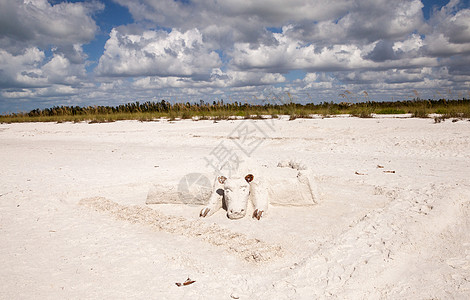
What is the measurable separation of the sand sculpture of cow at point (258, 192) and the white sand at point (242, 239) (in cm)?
16

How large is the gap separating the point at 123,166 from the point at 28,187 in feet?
8.12

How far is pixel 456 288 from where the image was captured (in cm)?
288

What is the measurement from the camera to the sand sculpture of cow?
15.8 ft

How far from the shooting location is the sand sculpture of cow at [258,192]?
15.8ft

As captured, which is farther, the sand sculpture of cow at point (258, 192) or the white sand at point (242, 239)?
the sand sculpture of cow at point (258, 192)

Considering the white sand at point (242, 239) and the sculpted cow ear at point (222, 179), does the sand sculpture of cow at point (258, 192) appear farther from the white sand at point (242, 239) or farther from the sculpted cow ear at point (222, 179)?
the white sand at point (242, 239)

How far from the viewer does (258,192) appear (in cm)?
501

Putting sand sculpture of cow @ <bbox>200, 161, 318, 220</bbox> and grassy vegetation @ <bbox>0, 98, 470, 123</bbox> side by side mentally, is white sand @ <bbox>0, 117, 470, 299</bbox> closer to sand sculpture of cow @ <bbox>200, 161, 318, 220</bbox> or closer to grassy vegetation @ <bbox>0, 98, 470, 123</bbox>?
sand sculpture of cow @ <bbox>200, 161, 318, 220</bbox>

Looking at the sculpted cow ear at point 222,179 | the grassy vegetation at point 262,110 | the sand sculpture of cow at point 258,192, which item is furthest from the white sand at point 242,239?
the grassy vegetation at point 262,110

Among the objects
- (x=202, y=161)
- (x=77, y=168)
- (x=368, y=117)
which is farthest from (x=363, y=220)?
(x=368, y=117)

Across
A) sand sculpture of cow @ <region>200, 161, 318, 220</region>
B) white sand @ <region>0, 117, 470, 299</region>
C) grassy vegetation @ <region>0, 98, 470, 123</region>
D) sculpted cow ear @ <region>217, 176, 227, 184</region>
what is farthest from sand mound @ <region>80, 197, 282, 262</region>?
grassy vegetation @ <region>0, 98, 470, 123</region>

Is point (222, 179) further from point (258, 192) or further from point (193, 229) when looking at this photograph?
point (193, 229)

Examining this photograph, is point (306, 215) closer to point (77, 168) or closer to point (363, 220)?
point (363, 220)

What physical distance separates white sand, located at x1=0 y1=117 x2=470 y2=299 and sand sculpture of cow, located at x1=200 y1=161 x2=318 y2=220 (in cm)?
16
